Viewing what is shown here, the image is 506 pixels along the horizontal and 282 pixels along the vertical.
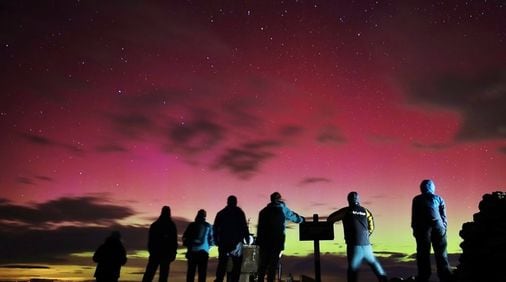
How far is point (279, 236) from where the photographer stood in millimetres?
10492

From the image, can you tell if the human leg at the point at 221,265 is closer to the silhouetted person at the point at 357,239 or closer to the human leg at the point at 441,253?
the silhouetted person at the point at 357,239

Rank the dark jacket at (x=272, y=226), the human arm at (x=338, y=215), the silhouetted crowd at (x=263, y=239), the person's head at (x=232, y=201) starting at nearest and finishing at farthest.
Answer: the silhouetted crowd at (x=263, y=239) → the human arm at (x=338, y=215) → the dark jacket at (x=272, y=226) → the person's head at (x=232, y=201)

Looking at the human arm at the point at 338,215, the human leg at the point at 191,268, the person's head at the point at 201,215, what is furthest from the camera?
the person's head at the point at 201,215

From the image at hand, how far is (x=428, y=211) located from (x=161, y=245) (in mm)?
5811

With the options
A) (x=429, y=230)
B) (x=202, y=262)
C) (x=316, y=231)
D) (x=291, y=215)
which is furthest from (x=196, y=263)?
(x=429, y=230)

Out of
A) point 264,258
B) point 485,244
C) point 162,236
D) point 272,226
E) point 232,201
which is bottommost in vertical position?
point 264,258

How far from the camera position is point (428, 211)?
10.0 m

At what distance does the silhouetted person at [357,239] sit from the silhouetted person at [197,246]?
336 cm

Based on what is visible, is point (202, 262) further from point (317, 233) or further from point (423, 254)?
point (423, 254)

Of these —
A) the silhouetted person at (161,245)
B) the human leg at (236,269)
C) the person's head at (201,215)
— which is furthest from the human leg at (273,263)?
the silhouetted person at (161,245)

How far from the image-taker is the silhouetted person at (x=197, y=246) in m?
11.6

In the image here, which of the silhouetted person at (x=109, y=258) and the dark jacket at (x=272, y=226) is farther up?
the dark jacket at (x=272, y=226)

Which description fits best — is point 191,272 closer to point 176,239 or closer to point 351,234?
point 176,239

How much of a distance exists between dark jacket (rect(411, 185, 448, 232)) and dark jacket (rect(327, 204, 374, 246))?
94 cm
